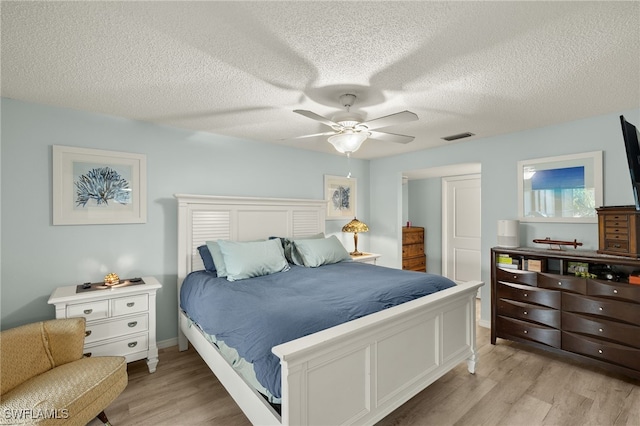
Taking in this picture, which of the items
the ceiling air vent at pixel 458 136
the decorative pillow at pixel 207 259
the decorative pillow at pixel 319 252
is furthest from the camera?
the ceiling air vent at pixel 458 136

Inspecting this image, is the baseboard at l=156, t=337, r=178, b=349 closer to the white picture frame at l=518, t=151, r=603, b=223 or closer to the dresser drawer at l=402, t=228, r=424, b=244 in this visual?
the dresser drawer at l=402, t=228, r=424, b=244

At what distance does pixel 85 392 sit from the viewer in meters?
1.71

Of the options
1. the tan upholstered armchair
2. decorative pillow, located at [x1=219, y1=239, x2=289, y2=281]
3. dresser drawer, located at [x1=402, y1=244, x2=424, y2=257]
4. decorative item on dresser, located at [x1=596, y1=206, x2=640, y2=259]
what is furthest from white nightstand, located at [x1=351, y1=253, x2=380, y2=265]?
the tan upholstered armchair

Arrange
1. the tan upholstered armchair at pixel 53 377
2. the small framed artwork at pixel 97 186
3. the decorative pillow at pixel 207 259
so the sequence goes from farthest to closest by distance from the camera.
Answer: the decorative pillow at pixel 207 259 < the small framed artwork at pixel 97 186 < the tan upholstered armchair at pixel 53 377

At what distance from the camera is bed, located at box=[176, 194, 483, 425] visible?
1475mm

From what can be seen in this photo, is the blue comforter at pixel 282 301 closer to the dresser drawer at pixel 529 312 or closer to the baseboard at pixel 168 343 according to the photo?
the baseboard at pixel 168 343

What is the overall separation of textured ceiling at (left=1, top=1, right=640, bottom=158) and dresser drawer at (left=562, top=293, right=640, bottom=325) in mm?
1699

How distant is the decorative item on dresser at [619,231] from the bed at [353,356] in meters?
1.24

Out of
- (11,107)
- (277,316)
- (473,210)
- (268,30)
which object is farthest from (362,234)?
(11,107)

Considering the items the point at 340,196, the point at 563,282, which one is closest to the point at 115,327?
the point at 340,196

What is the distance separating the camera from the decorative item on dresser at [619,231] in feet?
8.17

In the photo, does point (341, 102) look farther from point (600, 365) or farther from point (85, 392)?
point (600, 365)

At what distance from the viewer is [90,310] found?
94.8 inches

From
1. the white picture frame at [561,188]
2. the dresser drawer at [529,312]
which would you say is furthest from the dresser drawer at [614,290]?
the white picture frame at [561,188]
